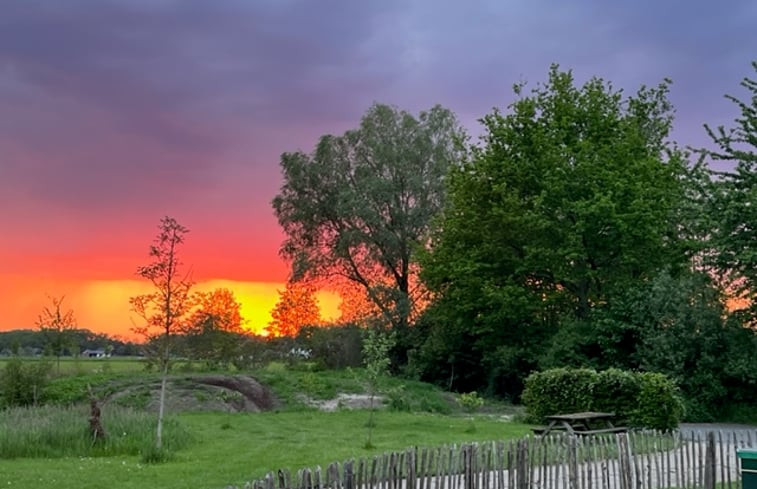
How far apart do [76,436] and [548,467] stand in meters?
10.2

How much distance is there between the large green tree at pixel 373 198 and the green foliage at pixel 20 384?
18.6 metres

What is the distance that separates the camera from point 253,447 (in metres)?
16.3

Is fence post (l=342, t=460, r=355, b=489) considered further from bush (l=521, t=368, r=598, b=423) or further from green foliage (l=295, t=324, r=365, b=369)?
green foliage (l=295, t=324, r=365, b=369)

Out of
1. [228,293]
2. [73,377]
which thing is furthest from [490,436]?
[228,293]

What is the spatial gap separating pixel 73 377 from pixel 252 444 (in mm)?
14303

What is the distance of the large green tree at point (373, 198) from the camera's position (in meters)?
41.4

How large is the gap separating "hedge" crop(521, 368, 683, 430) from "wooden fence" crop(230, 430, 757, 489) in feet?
22.7

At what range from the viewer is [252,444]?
1686 cm

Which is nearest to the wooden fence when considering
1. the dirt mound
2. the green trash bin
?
the green trash bin

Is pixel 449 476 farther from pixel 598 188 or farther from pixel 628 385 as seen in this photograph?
pixel 598 188

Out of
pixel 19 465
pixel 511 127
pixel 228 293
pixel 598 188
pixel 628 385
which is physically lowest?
pixel 19 465

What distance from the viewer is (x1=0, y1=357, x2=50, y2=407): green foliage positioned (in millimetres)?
24625

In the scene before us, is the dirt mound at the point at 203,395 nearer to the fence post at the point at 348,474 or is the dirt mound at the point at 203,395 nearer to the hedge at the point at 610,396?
the hedge at the point at 610,396

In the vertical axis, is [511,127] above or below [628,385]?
above
